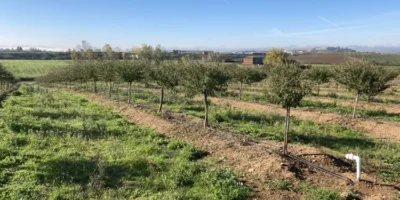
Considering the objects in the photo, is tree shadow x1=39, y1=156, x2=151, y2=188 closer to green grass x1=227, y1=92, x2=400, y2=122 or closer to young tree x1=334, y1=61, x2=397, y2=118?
green grass x1=227, y1=92, x2=400, y2=122

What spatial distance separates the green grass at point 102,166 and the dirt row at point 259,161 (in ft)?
2.14

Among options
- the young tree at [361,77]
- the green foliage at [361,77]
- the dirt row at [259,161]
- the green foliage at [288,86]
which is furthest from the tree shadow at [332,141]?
the green foliage at [361,77]

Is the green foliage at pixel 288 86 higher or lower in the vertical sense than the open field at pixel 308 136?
higher

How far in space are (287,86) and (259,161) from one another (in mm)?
3314

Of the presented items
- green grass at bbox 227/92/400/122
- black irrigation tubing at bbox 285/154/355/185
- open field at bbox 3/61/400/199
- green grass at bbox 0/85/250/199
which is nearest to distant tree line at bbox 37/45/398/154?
black irrigation tubing at bbox 285/154/355/185

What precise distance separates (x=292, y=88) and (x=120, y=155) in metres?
7.53

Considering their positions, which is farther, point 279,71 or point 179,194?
point 279,71

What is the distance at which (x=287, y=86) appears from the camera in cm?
1352

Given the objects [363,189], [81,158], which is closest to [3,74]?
[81,158]

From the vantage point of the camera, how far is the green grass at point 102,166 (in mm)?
10234

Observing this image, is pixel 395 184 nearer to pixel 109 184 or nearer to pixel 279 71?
pixel 279 71

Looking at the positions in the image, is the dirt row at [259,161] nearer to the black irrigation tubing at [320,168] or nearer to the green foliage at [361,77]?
the black irrigation tubing at [320,168]

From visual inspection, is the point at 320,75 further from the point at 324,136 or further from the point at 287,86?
the point at 287,86

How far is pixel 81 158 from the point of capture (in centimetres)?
1340
